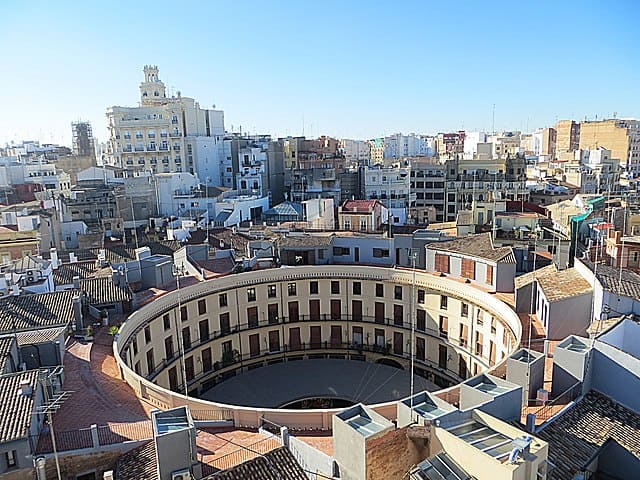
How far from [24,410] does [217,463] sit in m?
7.42

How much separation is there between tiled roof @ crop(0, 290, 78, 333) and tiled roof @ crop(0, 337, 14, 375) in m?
4.69

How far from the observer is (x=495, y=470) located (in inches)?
580

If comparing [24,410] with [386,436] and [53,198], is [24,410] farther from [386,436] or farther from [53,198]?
[53,198]

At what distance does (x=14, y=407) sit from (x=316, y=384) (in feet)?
76.6

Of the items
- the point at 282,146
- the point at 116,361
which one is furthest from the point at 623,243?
the point at 282,146

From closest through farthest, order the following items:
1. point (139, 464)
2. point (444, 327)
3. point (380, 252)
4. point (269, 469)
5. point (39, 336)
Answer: point (269, 469) < point (139, 464) < point (39, 336) < point (444, 327) < point (380, 252)

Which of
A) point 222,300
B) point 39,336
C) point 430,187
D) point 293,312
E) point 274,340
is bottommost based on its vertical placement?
point 274,340

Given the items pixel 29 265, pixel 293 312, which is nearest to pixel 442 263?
pixel 293 312

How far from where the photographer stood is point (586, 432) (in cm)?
2002

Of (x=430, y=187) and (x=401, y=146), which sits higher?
(x=401, y=146)

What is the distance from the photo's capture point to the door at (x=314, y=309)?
43.8 metres

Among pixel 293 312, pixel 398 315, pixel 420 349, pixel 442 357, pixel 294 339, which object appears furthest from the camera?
pixel 294 339

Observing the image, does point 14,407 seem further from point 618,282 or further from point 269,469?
point 618,282

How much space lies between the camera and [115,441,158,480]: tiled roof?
18516mm
